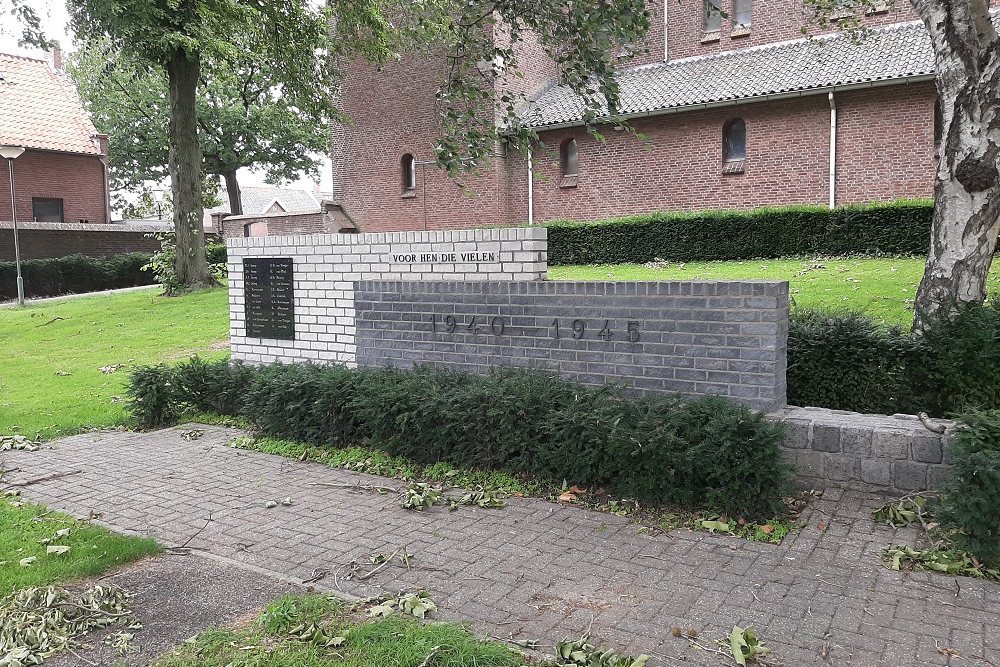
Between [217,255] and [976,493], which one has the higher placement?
[217,255]

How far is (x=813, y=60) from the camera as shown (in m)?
21.7

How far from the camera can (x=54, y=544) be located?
462 centimetres

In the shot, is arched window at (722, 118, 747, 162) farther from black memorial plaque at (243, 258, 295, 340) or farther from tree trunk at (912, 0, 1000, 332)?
black memorial plaque at (243, 258, 295, 340)

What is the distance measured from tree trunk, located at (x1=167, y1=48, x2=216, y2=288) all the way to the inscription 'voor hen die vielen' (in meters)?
13.3

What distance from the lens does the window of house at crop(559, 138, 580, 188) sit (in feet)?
82.2

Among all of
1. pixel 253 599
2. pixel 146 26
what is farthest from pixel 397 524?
pixel 146 26

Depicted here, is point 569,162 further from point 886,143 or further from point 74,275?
point 74,275

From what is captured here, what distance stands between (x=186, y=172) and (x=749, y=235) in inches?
512

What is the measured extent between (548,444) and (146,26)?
1390 centimetres

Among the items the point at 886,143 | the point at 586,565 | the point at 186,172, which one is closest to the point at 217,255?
the point at 186,172

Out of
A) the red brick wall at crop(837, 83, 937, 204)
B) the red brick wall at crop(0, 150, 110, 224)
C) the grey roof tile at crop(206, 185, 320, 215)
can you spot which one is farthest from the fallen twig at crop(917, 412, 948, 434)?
the grey roof tile at crop(206, 185, 320, 215)

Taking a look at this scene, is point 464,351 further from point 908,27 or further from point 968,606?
point 908,27

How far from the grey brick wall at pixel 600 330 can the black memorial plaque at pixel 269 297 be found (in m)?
1.19

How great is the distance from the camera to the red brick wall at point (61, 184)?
3031 cm
